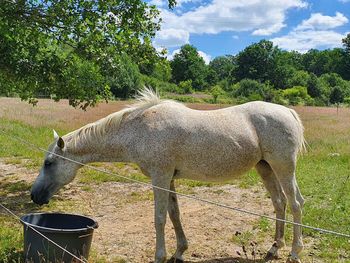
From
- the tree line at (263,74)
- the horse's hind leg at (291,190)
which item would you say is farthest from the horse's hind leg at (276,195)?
the tree line at (263,74)

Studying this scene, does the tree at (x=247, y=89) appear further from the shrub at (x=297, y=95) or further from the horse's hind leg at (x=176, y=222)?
the horse's hind leg at (x=176, y=222)

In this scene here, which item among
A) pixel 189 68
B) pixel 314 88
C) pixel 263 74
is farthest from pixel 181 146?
pixel 263 74

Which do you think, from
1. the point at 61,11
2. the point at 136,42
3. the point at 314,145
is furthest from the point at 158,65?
the point at 314,145

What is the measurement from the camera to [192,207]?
28.1 feet

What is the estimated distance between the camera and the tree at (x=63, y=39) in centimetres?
923

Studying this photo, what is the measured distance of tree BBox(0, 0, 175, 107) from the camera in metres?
9.23

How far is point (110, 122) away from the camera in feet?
19.1

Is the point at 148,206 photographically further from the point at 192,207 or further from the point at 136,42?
the point at 136,42

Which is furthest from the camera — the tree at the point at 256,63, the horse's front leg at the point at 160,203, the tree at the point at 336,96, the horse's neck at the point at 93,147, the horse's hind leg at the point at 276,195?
the tree at the point at 256,63

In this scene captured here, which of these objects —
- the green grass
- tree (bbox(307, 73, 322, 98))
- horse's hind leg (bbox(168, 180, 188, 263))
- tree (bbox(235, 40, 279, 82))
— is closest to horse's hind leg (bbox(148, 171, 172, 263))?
horse's hind leg (bbox(168, 180, 188, 263))

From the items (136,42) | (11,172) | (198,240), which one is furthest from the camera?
(11,172)

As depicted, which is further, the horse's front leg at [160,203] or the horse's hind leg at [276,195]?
the horse's hind leg at [276,195]

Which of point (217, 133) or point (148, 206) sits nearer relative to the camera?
point (217, 133)

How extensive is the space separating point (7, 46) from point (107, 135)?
4608 mm
